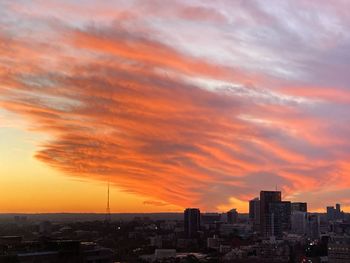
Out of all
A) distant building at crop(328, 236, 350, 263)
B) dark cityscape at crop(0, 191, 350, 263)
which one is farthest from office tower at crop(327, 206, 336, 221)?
distant building at crop(328, 236, 350, 263)

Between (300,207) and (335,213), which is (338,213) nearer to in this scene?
(335,213)

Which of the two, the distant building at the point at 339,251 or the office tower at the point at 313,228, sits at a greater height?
the distant building at the point at 339,251

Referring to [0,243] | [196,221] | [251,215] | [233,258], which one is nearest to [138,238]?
[233,258]

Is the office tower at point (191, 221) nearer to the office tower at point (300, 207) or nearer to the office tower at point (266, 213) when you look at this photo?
the office tower at point (266, 213)

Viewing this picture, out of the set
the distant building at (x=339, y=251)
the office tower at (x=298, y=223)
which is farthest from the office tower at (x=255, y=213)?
the distant building at (x=339, y=251)

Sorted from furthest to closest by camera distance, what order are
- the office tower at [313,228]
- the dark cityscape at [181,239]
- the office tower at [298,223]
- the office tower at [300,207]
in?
the office tower at [300,207], the office tower at [298,223], the office tower at [313,228], the dark cityscape at [181,239]
